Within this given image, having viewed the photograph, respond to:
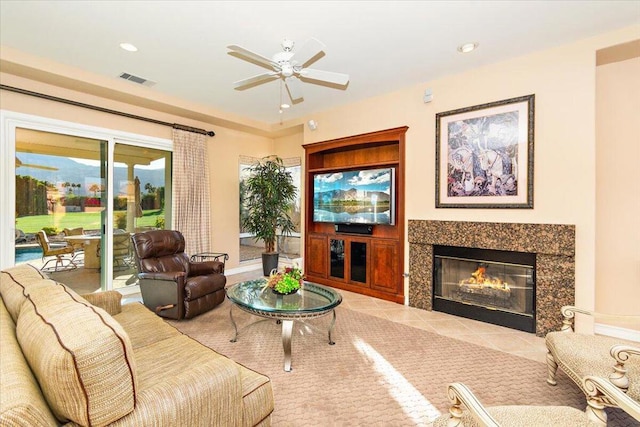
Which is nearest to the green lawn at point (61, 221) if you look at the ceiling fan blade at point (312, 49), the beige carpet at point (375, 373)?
the beige carpet at point (375, 373)

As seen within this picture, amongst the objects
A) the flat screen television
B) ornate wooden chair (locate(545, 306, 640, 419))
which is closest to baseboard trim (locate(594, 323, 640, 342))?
ornate wooden chair (locate(545, 306, 640, 419))

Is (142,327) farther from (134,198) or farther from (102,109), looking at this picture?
(102,109)

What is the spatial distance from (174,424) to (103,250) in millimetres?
3968

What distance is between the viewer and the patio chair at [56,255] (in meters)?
3.69

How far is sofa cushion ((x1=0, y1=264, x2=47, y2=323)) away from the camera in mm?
1445

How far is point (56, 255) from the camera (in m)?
3.81

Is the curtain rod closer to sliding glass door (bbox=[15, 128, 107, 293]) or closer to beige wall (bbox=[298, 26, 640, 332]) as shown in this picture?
→ sliding glass door (bbox=[15, 128, 107, 293])

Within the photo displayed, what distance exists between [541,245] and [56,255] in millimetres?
5752

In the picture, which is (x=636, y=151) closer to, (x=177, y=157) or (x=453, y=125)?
(x=453, y=125)

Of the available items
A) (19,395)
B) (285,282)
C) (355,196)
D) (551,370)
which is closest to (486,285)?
(551,370)

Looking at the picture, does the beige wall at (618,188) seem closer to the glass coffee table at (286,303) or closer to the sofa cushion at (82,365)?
the glass coffee table at (286,303)

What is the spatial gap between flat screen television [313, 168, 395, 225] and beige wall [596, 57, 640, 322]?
2.21 metres

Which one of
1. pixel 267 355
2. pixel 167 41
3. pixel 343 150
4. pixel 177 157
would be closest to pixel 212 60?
pixel 167 41

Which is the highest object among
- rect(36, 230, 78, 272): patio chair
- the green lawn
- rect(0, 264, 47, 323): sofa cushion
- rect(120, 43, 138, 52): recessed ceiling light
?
rect(120, 43, 138, 52): recessed ceiling light
